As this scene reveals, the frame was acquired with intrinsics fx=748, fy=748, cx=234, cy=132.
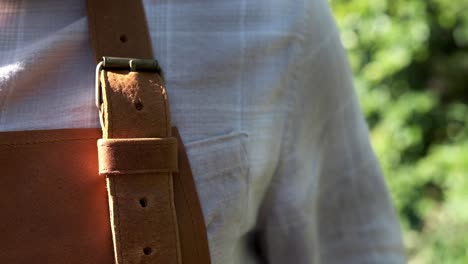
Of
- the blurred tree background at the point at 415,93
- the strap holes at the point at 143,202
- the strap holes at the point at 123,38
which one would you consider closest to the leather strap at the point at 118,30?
the strap holes at the point at 123,38

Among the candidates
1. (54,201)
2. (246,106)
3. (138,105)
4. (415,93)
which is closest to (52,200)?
(54,201)

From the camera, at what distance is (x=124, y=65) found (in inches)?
27.2

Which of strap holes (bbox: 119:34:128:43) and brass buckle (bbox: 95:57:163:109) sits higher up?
strap holes (bbox: 119:34:128:43)

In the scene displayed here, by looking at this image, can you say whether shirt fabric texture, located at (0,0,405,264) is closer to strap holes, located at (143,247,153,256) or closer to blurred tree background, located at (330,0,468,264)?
strap holes, located at (143,247,153,256)

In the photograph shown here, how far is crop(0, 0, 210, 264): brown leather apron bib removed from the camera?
0.65 metres

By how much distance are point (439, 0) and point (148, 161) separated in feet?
7.03

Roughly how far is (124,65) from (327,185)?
0.38 meters

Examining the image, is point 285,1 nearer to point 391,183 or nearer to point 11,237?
point 11,237

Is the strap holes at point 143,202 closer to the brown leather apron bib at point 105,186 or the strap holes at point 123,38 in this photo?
the brown leather apron bib at point 105,186

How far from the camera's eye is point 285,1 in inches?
32.9

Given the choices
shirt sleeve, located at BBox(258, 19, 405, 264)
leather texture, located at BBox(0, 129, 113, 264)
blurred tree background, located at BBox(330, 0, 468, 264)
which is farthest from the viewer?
blurred tree background, located at BBox(330, 0, 468, 264)

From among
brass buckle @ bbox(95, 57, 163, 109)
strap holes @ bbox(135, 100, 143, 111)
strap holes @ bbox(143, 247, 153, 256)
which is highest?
brass buckle @ bbox(95, 57, 163, 109)

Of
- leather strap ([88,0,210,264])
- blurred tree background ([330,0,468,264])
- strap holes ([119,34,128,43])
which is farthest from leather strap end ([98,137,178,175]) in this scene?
blurred tree background ([330,0,468,264])

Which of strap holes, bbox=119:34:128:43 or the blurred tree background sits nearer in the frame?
strap holes, bbox=119:34:128:43
